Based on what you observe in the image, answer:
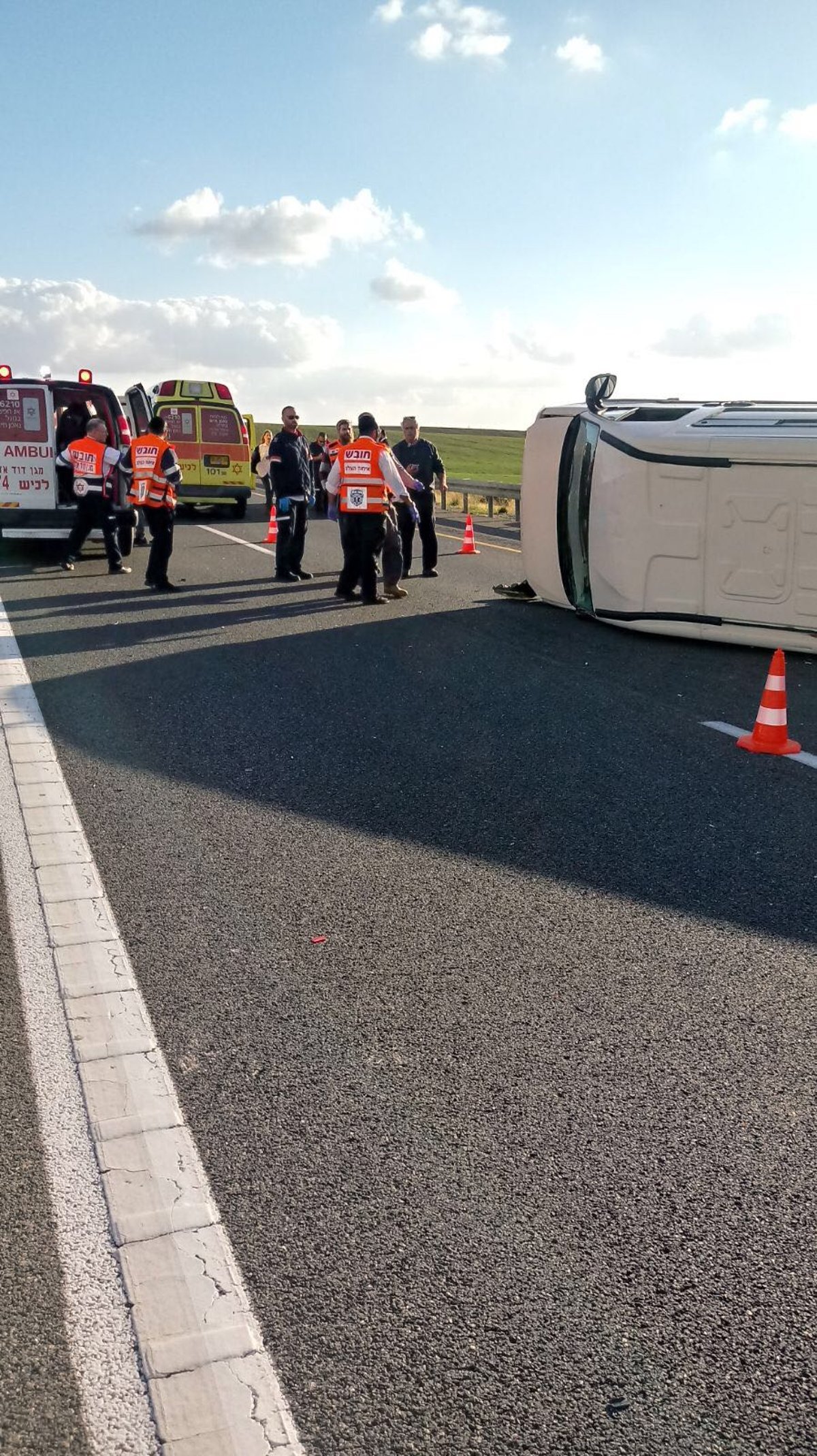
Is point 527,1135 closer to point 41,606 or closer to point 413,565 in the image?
point 41,606

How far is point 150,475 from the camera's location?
42.9 ft

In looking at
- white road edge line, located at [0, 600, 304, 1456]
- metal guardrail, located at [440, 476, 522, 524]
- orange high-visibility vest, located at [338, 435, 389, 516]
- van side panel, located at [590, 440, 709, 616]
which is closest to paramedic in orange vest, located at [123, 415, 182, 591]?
orange high-visibility vest, located at [338, 435, 389, 516]

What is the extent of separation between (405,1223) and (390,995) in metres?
1.13

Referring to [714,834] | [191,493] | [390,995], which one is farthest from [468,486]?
[390,995]

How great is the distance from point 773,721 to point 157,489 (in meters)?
7.96

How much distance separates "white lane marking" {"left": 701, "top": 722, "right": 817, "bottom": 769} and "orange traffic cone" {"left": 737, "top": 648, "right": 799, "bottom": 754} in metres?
0.04

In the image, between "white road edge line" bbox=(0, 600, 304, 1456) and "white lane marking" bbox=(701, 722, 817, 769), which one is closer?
"white road edge line" bbox=(0, 600, 304, 1456)

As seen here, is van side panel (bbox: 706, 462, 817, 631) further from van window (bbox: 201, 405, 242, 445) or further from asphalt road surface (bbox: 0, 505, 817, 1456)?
van window (bbox: 201, 405, 242, 445)

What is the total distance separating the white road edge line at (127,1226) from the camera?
2221mm

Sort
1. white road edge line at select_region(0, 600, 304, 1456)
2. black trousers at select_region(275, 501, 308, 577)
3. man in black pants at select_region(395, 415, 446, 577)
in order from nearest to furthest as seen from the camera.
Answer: white road edge line at select_region(0, 600, 304, 1456) < black trousers at select_region(275, 501, 308, 577) < man in black pants at select_region(395, 415, 446, 577)

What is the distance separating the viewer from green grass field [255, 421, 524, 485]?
177 feet

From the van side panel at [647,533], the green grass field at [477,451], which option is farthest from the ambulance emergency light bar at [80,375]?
the green grass field at [477,451]

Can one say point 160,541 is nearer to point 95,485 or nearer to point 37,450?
point 95,485

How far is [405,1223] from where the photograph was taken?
2730 millimetres
